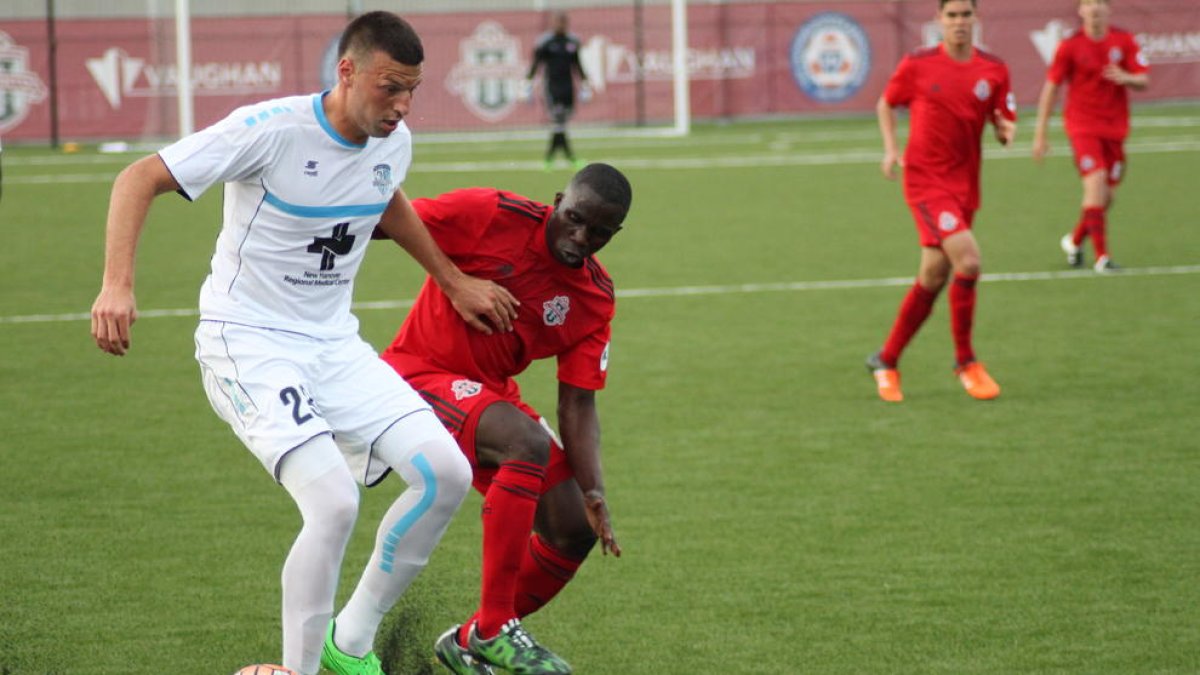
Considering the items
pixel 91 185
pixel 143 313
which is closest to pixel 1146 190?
pixel 143 313

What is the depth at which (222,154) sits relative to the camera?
4262 mm

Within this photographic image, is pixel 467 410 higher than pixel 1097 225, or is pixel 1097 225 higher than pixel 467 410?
pixel 1097 225

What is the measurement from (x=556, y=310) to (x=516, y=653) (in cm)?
110

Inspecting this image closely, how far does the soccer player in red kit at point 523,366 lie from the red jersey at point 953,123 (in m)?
4.23

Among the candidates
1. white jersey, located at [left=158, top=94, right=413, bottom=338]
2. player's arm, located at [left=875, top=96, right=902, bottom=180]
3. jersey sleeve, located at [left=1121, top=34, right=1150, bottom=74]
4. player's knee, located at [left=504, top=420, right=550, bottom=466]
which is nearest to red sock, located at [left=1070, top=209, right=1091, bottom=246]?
jersey sleeve, located at [left=1121, top=34, right=1150, bottom=74]

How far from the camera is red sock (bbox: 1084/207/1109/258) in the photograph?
42.0 feet

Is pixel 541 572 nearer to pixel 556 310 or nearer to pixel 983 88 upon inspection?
pixel 556 310

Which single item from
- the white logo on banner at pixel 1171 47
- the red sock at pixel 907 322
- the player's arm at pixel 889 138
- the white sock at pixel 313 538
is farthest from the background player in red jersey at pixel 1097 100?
the white logo on banner at pixel 1171 47

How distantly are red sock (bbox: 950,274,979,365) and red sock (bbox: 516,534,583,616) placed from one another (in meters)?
4.40

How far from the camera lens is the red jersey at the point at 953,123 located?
8.88m

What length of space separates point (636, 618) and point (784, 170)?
57.1ft

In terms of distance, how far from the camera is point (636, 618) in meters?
5.30

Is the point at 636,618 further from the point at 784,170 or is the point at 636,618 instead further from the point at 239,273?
the point at 784,170

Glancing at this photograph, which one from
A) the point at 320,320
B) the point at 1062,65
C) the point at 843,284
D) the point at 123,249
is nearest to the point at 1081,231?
the point at 1062,65
